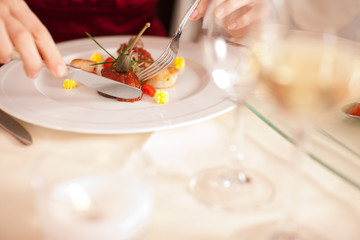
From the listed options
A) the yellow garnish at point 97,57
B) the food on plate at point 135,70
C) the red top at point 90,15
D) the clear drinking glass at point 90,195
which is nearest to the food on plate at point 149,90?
the food on plate at point 135,70

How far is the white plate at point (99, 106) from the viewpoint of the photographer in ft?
3.19

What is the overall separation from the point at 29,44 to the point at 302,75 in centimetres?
70

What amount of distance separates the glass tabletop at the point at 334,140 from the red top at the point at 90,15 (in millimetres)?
1100

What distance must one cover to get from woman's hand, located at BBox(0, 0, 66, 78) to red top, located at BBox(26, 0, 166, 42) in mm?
794

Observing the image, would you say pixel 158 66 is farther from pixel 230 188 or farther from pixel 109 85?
pixel 230 188

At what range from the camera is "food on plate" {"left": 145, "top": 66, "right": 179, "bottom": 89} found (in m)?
1.25

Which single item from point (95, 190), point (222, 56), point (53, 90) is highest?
point (222, 56)

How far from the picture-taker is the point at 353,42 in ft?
2.15

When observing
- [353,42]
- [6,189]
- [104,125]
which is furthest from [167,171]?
[353,42]

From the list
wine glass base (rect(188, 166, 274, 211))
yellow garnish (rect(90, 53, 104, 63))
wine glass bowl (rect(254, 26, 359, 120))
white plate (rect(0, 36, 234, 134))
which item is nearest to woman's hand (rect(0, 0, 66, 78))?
white plate (rect(0, 36, 234, 134))

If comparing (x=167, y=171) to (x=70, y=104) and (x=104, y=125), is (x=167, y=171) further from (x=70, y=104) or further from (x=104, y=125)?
(x=70, y=104)

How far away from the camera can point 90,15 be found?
192cm

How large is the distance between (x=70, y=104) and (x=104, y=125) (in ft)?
0.63

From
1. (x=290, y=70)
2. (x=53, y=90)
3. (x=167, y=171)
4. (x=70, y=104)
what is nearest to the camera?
(x=290, y=70)
